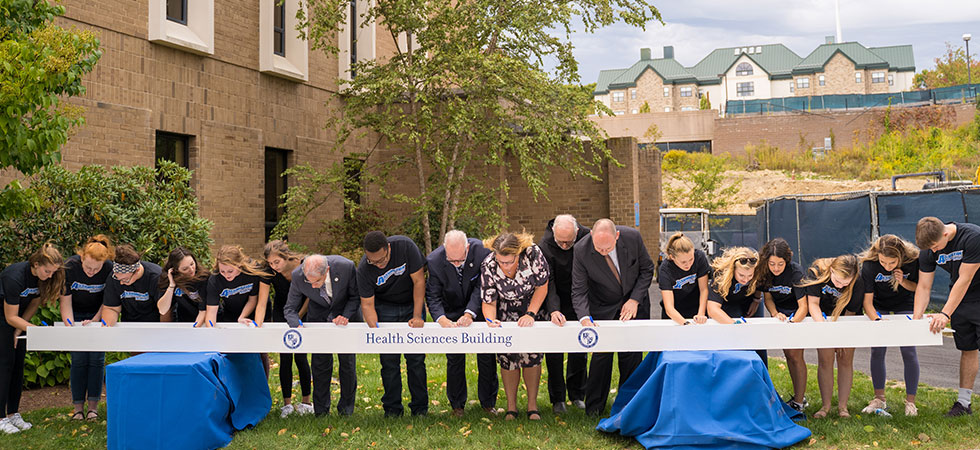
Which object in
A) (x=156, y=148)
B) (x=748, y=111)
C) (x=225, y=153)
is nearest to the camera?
(x=156, y=148)

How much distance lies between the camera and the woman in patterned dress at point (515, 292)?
6332 mm

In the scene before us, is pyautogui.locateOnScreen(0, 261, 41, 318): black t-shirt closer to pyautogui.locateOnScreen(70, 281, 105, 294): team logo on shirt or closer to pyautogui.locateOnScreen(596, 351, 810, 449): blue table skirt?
pyautogui.locateOnScreen(70, 281, 105, 294): team logo on shirt

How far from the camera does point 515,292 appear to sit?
654 centimetres

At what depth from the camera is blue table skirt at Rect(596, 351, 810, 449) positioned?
570 centimetres

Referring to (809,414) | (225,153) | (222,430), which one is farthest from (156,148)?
(809,414)

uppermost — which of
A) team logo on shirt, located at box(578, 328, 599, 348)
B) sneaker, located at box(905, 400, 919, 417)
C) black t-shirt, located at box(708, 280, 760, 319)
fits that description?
black t-shirt, located at box(708, 280, 760, 319)

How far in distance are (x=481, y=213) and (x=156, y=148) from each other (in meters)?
6.21

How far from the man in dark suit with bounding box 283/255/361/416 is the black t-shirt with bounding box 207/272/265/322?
44cm

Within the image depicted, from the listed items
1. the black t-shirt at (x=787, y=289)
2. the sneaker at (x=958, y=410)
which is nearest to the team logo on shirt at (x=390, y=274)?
the black t-shirt at (x=787, y=289)

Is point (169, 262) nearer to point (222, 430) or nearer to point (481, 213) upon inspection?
point (222, 430)

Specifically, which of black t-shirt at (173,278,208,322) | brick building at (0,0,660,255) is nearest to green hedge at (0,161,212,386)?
black t-shirt at (173,278,208,322)

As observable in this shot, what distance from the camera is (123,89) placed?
12438mm

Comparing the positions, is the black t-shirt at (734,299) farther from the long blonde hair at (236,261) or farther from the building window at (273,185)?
the building window at (273,185)

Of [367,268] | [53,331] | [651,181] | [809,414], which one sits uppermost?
[651,181]
